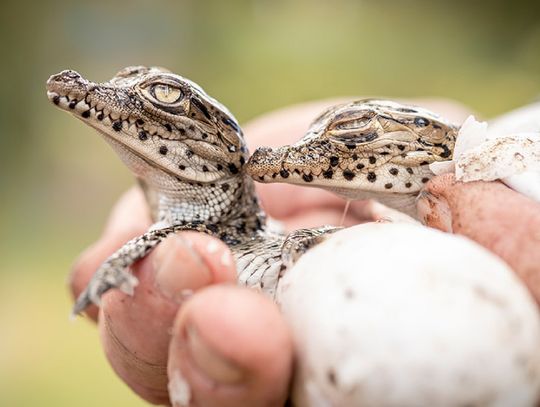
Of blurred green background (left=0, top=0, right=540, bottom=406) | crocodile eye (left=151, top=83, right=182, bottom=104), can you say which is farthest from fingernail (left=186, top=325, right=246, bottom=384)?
blurred green background (left=0, top=0, right=540, bottom=406)

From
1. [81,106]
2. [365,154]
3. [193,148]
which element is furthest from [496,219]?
[81,106]

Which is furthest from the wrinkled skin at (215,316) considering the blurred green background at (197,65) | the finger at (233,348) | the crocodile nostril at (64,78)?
the blurred green background at (197,65)

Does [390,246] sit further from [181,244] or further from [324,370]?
[181,244]

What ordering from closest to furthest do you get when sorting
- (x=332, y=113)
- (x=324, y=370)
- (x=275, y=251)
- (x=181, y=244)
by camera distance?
(x=324, y=370) < (x=181, y=244) < (x=275, y=251) < (x=332, y=113)

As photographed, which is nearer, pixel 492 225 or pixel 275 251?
pixel 492 225

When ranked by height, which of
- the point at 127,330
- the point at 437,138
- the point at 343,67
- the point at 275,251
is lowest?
the point at 343,67

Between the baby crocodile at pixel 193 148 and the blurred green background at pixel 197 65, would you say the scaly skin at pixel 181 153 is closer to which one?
the baby crocodile at pixel 193 148

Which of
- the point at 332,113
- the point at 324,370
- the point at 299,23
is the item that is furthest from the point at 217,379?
the point at 299,23

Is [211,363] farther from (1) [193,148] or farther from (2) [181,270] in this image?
(1) [193,148]
